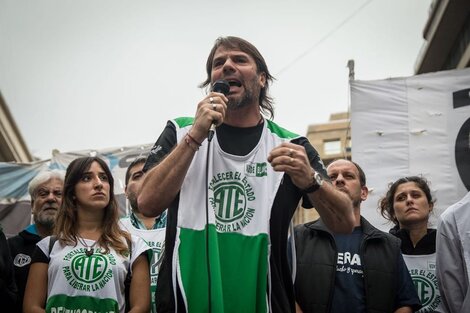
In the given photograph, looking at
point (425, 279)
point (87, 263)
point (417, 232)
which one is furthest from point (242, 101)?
point (417, 232)

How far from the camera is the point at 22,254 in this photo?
3439mm

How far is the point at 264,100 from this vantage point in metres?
2.63

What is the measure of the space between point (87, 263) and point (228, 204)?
113cm

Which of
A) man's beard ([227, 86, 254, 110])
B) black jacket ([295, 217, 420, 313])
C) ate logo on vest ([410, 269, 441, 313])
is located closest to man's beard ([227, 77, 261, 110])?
man's beard ([227, 86, 254, 110])

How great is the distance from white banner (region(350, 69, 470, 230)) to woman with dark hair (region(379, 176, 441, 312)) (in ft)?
2.06

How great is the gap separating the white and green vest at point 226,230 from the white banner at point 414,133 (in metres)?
3.05

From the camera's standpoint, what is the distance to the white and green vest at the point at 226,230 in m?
1.86

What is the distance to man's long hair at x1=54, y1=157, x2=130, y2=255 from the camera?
289 centimetres

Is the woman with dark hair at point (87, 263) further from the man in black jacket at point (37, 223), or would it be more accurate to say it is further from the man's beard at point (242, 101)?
the man's beard at point (242, 101)

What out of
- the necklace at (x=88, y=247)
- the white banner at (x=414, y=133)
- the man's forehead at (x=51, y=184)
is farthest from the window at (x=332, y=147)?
the necklace at (x=88, y=247)

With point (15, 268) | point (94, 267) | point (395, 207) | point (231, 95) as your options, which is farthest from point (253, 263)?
point (395, 207)

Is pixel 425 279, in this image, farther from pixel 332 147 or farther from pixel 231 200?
pixel 332 147

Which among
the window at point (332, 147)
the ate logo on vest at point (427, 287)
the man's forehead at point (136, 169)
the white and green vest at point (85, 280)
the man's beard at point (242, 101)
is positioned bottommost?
the ate logo on vest at point (427, 287)

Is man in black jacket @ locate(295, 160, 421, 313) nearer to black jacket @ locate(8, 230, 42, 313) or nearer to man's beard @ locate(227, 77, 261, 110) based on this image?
man's beard @ locate(227, 77, 261, 110)
